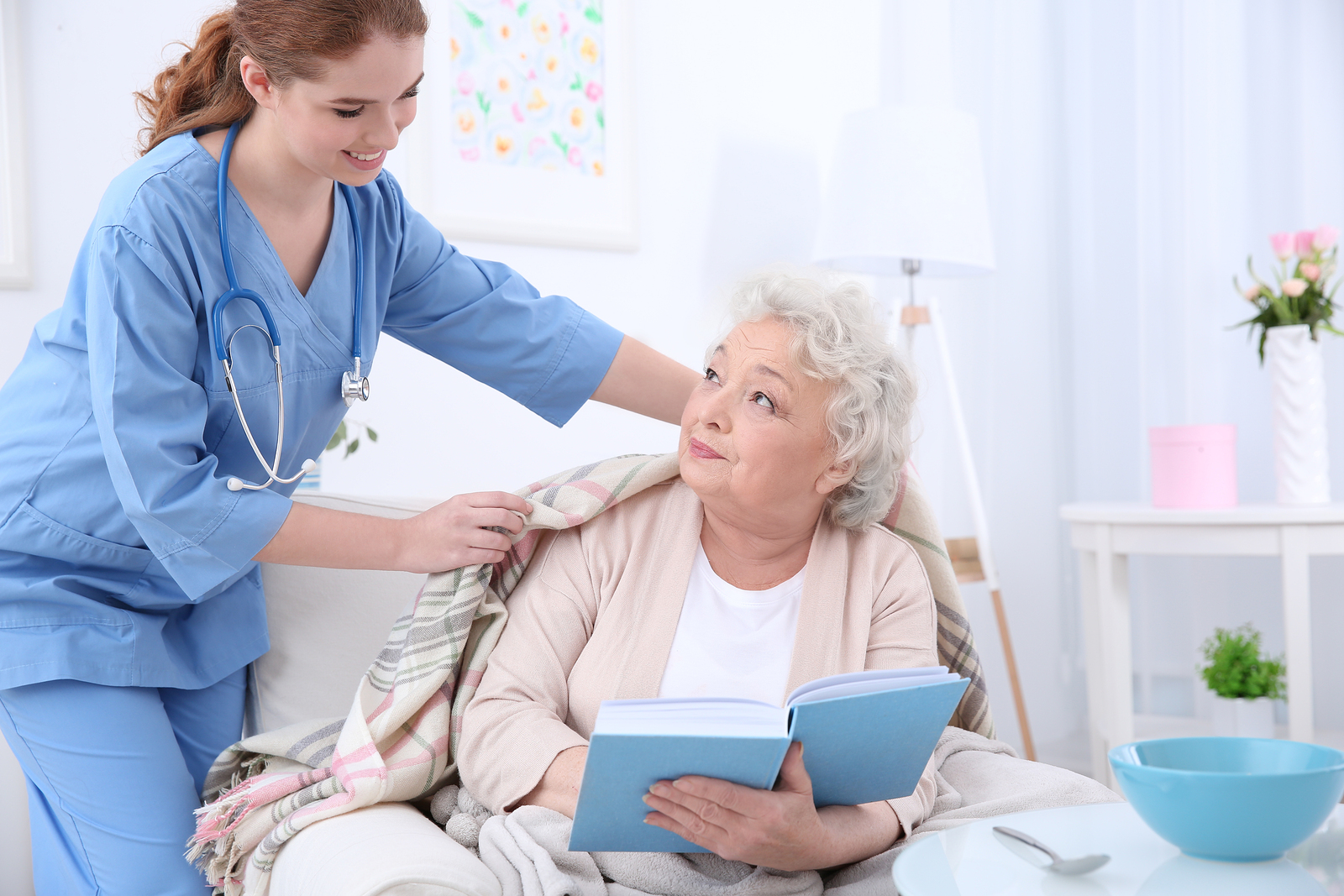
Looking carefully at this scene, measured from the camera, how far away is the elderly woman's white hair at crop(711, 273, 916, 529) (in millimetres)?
1290

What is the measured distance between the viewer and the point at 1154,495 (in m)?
2.30

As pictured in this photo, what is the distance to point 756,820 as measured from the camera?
977 mm

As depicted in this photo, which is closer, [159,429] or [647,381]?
[159,429]

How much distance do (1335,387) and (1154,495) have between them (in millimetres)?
611

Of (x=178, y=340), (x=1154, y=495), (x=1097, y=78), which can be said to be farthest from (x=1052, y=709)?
(x=178, y=340)

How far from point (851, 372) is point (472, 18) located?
57.5 inches

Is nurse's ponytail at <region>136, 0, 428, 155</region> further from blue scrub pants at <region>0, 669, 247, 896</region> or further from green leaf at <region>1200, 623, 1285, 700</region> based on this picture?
green leaf at <region>1200, 623, 1285, 700</region>

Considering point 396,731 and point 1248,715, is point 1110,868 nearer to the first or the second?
point 396,731

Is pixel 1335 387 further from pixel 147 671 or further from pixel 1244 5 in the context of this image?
pixel 147 671

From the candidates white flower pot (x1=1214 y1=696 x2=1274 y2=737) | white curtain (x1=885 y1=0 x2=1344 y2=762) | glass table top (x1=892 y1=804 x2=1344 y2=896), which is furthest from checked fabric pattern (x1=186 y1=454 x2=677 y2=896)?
white curtain (x1=885 y1=0 x2=1344 y2=762)

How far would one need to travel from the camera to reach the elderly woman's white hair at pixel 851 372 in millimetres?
1290

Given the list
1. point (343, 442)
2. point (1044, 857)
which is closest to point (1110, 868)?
point (1044, 857)

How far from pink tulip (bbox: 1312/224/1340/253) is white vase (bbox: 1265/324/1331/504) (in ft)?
0.61

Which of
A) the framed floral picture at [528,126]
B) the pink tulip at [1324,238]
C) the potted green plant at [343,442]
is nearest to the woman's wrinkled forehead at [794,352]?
the potted green plant at [343,442]
